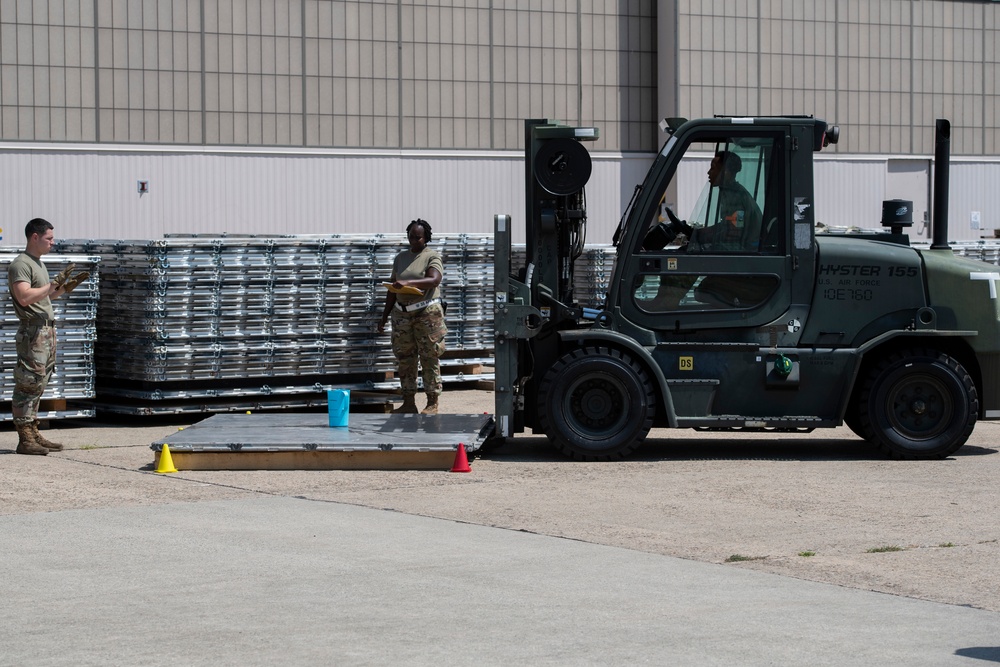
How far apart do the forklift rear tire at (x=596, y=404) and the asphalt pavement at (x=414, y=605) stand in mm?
3240

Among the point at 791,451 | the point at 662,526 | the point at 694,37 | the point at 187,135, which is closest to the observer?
the point at 662,526

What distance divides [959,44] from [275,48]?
1686cm

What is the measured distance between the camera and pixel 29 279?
12641 mm

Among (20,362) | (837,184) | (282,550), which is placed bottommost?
(282,550)

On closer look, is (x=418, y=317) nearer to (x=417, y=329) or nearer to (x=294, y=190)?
(x=417, y=329)

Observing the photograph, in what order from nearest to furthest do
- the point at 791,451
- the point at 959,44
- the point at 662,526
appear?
the point at 662,526, the point at 791,451, the point at 959,44

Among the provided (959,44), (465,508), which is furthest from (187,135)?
(465,508)

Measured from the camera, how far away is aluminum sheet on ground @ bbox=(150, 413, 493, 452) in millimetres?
11859

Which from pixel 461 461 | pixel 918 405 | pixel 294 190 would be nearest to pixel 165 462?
pixel 461 461

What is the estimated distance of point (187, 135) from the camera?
31281mm

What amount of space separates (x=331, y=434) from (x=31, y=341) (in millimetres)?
2728

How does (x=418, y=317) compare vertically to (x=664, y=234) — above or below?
below

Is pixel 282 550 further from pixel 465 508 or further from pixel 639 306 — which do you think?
pixel 639 306

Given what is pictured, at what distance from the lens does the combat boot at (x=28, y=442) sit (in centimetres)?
1286
